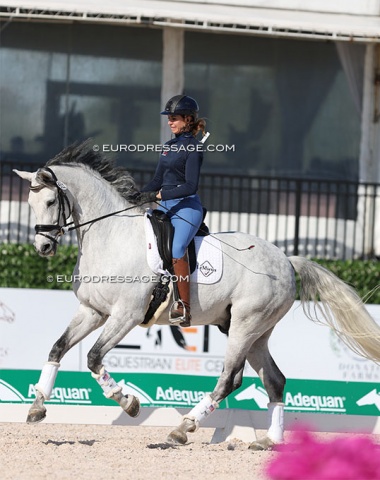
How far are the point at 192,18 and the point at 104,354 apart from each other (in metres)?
7.36

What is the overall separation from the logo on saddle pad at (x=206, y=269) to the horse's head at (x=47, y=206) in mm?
1213

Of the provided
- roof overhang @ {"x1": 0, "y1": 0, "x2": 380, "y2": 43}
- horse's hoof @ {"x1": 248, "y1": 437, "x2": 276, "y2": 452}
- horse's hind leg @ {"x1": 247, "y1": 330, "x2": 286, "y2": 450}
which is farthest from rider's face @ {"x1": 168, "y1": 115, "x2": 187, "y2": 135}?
roof overhang @ {"x1": 0, "y1": 0, "x2": 380, "y2": 43}

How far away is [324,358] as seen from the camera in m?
11.4

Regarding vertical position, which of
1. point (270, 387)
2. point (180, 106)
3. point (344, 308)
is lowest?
point (270, 387)

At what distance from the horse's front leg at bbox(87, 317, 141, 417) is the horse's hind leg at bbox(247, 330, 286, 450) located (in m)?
1.16

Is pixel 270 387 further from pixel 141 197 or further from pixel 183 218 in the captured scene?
pixel 141 197

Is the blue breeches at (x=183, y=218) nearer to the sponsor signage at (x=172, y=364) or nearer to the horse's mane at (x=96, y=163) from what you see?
the horse's mane at (x=96, y=163)

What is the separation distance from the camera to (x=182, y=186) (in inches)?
325

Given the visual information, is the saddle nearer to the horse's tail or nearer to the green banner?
the horse's tail

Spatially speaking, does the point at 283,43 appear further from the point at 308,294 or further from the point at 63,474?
the point at 63,474

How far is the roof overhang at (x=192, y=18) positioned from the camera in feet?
45.7

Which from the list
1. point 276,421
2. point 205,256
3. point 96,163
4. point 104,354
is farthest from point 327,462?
point 96,163

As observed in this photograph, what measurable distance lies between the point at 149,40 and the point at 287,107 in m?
2.40

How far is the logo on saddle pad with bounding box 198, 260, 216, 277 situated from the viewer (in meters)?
8.38
